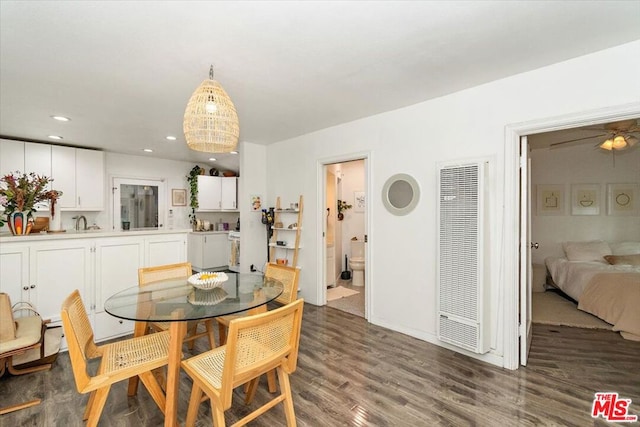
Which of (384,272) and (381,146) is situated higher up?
(381,146)

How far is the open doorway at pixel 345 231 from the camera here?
4852 mm

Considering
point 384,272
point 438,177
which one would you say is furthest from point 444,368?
point 438,177

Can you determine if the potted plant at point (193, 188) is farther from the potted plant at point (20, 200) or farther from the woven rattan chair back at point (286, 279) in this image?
the woven rattan chair back at point (286, 279)

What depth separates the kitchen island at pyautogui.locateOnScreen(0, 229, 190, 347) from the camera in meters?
2.54

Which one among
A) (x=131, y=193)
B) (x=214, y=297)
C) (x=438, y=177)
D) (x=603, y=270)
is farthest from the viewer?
(x=131, y=193)

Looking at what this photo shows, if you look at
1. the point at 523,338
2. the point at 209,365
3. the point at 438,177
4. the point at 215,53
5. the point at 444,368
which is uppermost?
the point at 215,53

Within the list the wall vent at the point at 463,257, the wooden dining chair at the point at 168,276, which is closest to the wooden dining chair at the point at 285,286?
the wooden dining chair at the point at 168,276

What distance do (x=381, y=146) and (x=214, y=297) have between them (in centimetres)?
238

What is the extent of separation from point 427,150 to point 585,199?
399cm

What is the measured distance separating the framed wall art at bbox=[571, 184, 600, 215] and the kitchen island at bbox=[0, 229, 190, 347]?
20.7 feet

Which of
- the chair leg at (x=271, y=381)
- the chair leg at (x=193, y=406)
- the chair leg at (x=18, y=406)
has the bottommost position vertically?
the chair leg at (x=18, y=406)

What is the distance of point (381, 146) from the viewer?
3.32 m

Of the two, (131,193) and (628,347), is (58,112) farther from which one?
(628,347)

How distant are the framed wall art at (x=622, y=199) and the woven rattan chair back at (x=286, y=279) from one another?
5.55m
